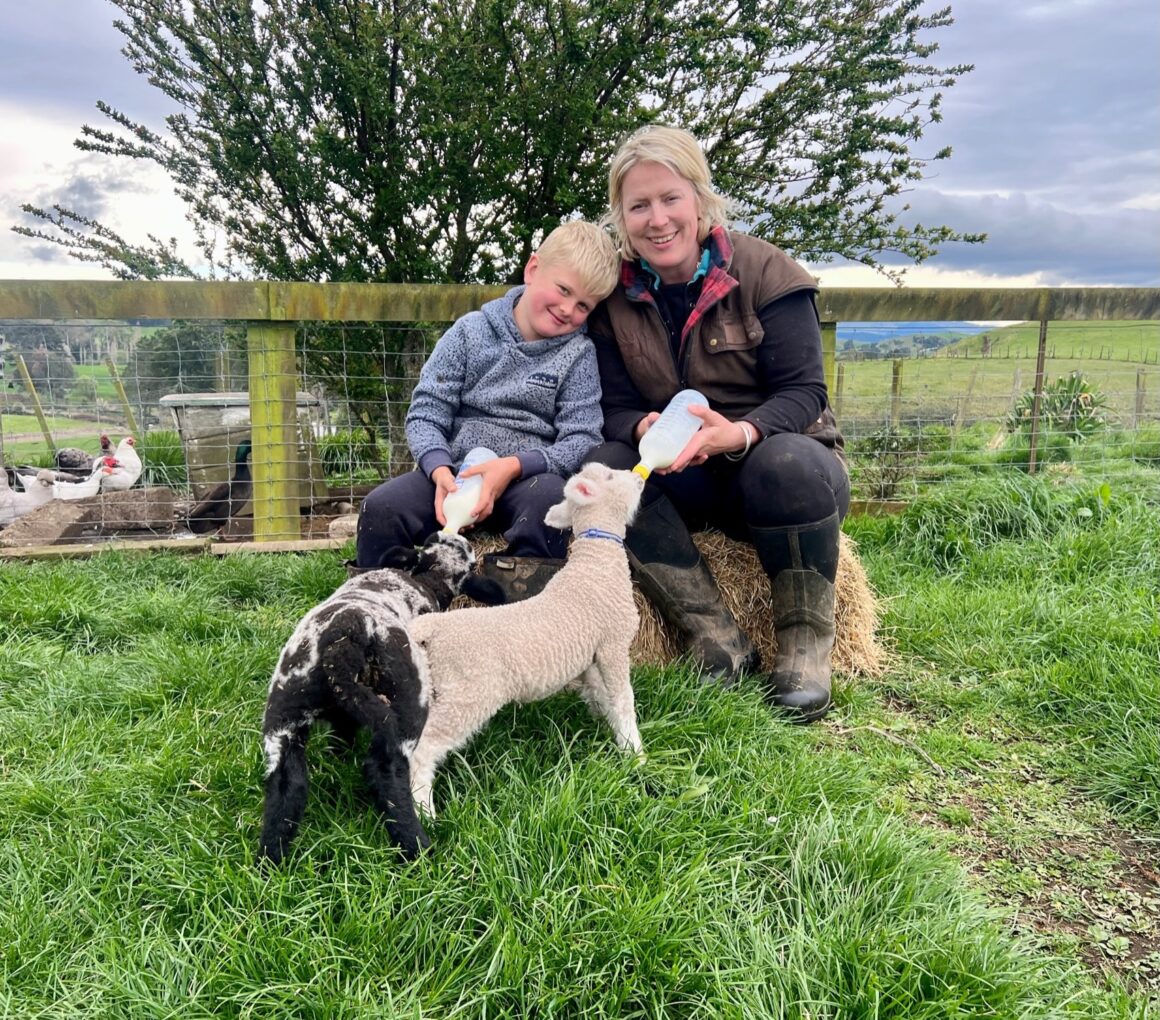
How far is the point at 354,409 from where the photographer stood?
666 cm

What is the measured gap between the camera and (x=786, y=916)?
1.88 meters

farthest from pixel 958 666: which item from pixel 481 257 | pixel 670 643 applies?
pixel 481 257

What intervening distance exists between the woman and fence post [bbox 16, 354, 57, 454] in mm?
5303

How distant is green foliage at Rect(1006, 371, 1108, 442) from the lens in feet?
20.7

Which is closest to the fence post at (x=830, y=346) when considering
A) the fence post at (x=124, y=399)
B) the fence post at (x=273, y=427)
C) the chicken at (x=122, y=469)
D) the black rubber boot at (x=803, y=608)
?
the black rubber boot at (x=803, y=608)

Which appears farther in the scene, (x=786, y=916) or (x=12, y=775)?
(x=12, y=775)

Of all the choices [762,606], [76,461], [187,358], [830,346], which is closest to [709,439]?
[762,606]

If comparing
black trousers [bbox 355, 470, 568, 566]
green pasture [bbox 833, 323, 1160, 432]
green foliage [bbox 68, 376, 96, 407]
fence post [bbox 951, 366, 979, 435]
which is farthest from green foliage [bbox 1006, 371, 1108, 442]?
green foliage [bbox 68, 376, 96, 407]

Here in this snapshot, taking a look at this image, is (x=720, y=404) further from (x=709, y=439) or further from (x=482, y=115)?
(x=482, y=115)

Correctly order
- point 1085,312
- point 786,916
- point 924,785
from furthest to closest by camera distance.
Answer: point 1085,312
point 924,785
point 786,916

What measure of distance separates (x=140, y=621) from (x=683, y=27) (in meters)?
5.31

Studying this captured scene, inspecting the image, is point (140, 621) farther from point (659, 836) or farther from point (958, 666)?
point (958, 666)

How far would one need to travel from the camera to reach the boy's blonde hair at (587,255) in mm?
3152

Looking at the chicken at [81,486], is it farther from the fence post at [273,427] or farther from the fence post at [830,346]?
the fence post at [830,346]
